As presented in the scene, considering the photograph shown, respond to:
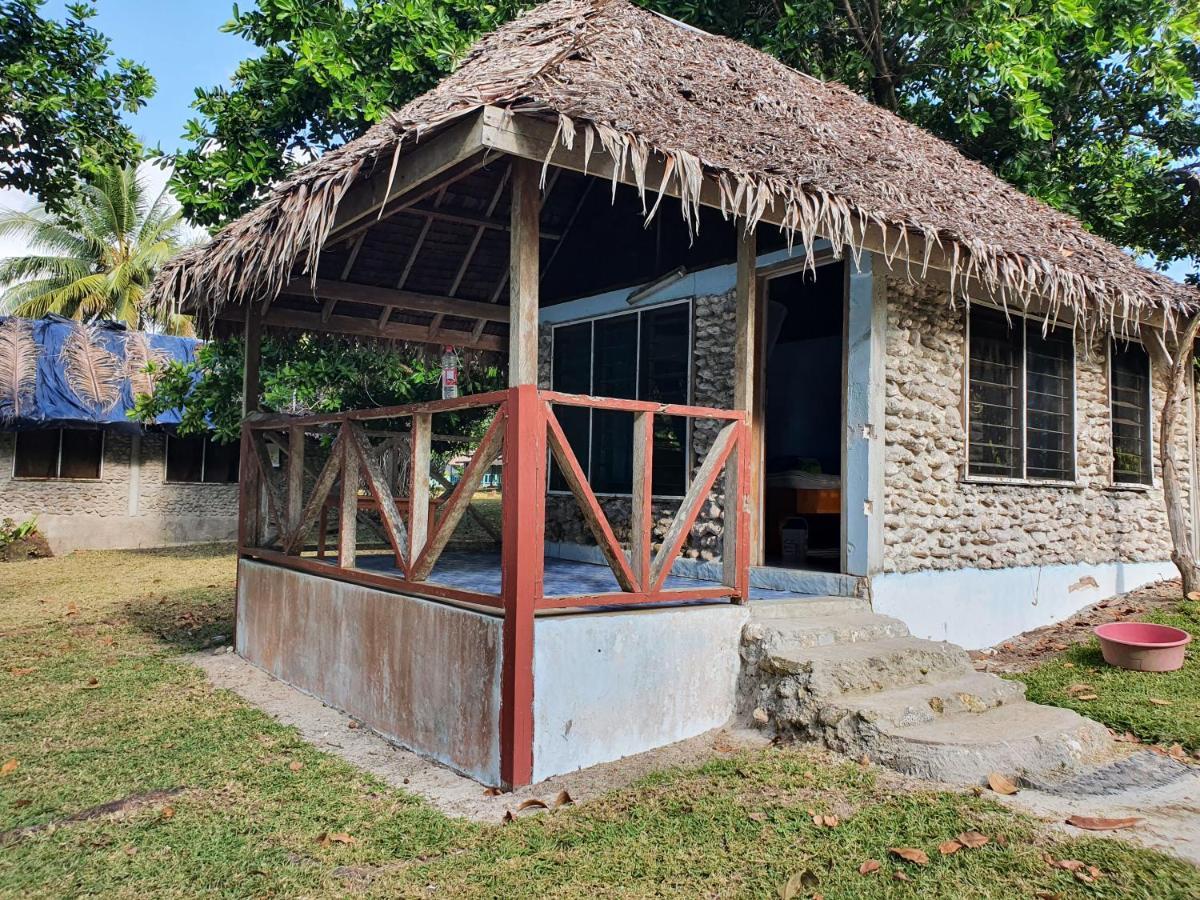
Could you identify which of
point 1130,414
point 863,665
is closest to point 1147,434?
point 1130,414

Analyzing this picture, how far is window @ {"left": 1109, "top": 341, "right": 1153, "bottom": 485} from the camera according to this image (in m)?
8.42

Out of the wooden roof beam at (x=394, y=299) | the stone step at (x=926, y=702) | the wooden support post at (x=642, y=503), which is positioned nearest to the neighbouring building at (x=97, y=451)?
the wooden roof beam at (x=394, y=299)

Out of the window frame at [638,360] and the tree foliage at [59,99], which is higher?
the tree foliage at [59,99]

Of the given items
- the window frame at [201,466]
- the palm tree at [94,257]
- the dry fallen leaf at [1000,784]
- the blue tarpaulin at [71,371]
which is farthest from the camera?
the palm tree at [94,257]

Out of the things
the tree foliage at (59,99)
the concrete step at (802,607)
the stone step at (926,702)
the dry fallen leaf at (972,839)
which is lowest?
the dry fallen leaf at (972,839)

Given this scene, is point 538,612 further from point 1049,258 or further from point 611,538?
point 1049,258

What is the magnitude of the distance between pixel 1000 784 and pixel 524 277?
10.5ft

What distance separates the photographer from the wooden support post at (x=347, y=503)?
19.3 ft

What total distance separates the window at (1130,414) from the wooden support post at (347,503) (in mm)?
6855

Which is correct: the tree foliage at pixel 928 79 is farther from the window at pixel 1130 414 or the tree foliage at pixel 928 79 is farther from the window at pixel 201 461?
the window at pixel 201 461

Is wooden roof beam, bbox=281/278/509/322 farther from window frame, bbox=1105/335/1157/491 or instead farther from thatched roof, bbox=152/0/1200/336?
window frame, bbox=1105/335/1157/491

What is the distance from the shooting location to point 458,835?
3.74 metres

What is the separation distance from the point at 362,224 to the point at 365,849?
4.23m

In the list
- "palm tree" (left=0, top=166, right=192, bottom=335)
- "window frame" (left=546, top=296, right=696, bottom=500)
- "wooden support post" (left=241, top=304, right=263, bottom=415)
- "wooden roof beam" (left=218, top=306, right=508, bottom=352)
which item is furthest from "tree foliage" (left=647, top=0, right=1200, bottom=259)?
"palm tree" (left=0, top=166, right=192, bottom=335)
